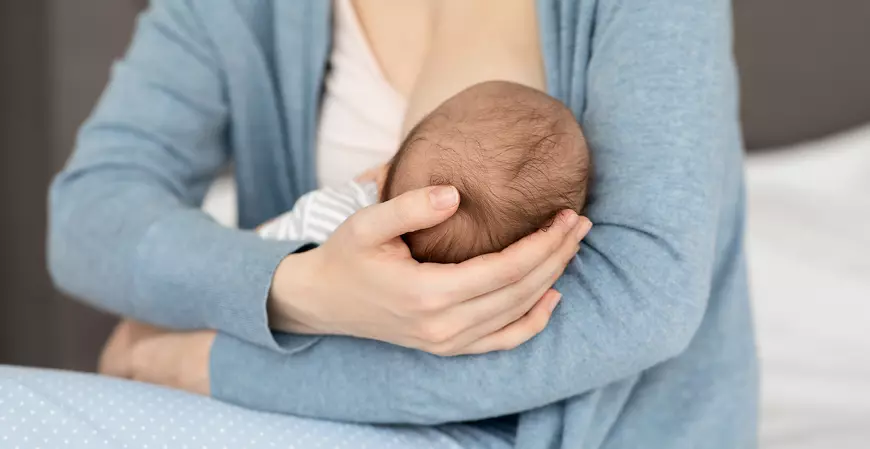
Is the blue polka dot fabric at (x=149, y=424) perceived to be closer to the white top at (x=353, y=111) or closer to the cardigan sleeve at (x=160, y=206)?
the cardigan sleeve at (x=160, y=206)

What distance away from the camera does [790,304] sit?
1.33 metres

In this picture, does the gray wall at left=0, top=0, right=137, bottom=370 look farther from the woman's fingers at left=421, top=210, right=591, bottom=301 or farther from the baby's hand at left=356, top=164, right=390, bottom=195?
the woman's fingers at left=421, top=210, right=591, bottom=301

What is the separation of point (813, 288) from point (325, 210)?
94cm

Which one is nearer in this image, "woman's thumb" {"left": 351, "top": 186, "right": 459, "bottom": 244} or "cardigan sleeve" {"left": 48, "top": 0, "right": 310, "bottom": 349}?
"woman's thumb" {"left": 351, "top": 186, "right": 459, "bottom": 244}

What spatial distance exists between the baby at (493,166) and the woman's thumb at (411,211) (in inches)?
2.5

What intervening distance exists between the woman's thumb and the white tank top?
36 centimetres

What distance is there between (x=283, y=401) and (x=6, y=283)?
1228 millimetres

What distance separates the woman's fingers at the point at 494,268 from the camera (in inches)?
23.3

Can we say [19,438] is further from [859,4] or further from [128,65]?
[859,4]

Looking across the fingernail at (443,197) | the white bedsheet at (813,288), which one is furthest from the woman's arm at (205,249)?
the white bedsheet at (813,288)

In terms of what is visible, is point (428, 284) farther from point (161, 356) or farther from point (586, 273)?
point (161, 356)

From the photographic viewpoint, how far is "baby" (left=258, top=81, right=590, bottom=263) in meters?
0.65

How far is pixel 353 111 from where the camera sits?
Result: 1000mm

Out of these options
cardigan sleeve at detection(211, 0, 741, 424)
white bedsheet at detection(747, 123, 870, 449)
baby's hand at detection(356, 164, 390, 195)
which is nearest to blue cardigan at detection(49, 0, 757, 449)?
cardigan sleeve at detection(211, 0, 741, 424)
